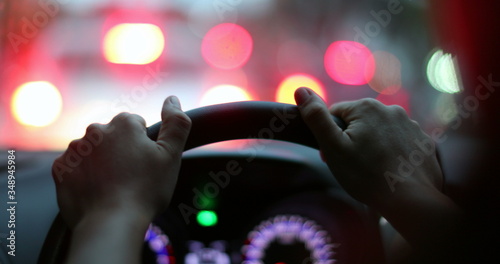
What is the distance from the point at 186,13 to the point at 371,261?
390 centimetres

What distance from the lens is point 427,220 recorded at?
3.44ft

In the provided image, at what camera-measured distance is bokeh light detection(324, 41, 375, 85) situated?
346cm

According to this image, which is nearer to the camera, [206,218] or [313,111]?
[313,111]

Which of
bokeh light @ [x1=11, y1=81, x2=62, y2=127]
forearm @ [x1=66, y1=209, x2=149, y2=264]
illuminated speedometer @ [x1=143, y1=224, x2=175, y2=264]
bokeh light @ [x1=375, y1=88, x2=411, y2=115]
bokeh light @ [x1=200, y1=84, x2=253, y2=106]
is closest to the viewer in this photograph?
forearm @ [x1=66, y1=209, x2=149, y2=264]

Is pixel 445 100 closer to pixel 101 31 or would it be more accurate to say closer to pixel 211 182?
pixel 211 182

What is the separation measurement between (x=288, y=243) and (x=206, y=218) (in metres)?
0.24

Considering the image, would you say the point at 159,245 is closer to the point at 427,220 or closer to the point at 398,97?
the point at 427,220

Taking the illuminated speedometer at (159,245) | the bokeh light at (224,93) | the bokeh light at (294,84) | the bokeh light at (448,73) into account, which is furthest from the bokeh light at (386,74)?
the illuminated speedometer at (159,245)

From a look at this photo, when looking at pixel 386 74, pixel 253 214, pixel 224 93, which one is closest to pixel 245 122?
pixel 253 214

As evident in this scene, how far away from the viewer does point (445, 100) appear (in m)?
1.81

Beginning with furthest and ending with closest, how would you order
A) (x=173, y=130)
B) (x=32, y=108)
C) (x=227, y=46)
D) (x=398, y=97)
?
(x=227, y=46)
(x=398, y=97)
(x=32, y=108)
(x=173, y=130)

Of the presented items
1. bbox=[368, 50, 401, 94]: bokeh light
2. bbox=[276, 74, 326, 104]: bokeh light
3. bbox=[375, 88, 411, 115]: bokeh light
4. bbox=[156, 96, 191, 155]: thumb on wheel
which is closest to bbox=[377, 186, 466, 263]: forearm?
bbox=[156, 96, 191, 155]: thumb on wheel

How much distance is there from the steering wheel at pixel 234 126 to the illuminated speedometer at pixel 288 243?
44 centimetres

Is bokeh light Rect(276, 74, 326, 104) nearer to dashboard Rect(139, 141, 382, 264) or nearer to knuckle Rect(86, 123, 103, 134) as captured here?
dashboard Rect(139, 141, 382, 264)
